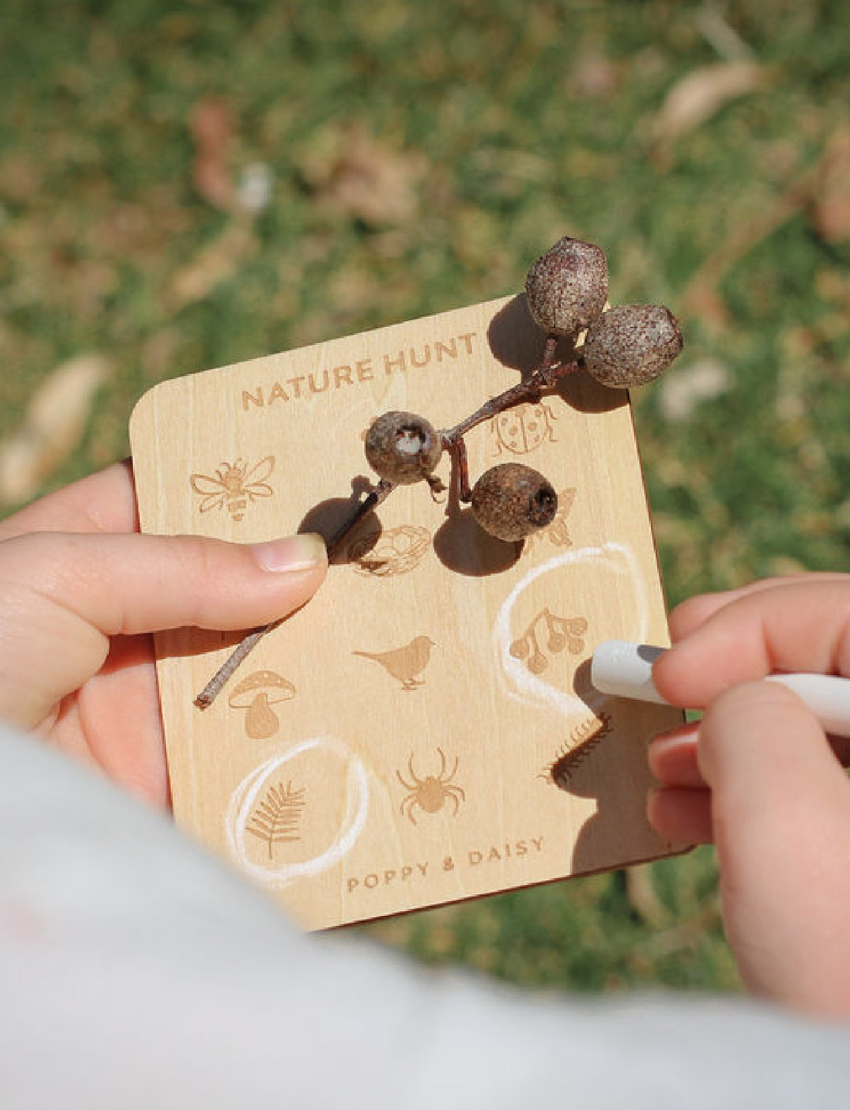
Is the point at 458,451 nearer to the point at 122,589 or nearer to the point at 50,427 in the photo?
the point at 122,589

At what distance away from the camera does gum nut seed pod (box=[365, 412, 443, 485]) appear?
108 centimetres

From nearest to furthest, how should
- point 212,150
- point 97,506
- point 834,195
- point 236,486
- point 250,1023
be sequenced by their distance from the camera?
point 250,1023 < point 236,486 < point 97,506 < point 834,195 < point 212,150

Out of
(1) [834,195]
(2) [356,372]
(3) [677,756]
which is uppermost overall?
(1) [834,195]

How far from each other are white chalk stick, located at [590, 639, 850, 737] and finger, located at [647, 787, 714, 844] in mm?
94

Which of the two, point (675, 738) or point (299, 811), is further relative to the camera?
point (299, 811)

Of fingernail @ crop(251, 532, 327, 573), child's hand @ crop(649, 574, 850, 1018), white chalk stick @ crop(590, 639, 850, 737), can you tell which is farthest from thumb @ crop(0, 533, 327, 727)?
child's hand @ crop(649, 574, 850, 1018)

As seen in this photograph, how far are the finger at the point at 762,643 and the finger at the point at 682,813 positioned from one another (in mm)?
103

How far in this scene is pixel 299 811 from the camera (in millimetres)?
1230

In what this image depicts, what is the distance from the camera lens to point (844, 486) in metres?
1.99

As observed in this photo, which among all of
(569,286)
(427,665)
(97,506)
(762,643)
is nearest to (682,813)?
(762,643)

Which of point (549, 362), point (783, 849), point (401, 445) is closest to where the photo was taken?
point (783, 849)

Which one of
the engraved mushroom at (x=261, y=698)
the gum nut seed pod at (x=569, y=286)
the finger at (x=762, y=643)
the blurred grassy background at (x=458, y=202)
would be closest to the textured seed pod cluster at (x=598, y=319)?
the gum nut seed pod at (x=569, y=286)

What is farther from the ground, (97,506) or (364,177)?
(364,177)

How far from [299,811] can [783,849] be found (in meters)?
0.53
